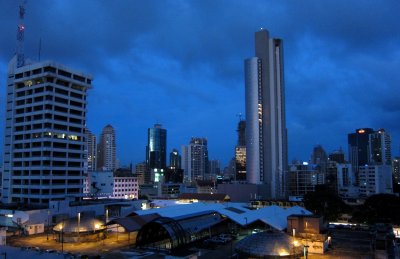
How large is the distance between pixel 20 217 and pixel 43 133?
25.9 metres

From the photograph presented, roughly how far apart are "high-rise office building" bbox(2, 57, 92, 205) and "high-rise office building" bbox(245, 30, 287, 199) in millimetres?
56893

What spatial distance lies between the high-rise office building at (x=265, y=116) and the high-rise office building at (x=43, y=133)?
56893 millimetres

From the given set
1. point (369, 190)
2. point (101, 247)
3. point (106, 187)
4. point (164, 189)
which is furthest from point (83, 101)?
point (369, 190)

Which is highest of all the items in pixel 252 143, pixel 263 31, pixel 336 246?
pixel 263 31

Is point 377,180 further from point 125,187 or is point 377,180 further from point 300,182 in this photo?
point 125,187

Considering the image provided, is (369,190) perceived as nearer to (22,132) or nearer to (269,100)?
(269,100)

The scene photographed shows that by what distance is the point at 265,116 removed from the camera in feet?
420

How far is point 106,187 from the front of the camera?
12381 cm

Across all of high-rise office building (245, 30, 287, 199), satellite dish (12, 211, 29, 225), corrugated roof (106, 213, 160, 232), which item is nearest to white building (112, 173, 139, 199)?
high-rise office building (245, 30, 287, 199)

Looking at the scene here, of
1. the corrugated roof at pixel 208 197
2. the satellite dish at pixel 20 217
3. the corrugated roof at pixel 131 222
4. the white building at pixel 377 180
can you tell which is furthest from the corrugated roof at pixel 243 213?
the white building at pixel 377 180

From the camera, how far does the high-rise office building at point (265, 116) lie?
12625cm

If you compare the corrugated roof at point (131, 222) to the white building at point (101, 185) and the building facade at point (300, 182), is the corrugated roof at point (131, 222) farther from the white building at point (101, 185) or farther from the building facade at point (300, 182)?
the building facade at point (300, 182)

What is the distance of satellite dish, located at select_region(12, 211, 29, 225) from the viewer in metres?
62.6

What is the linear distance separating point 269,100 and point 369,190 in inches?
2164
